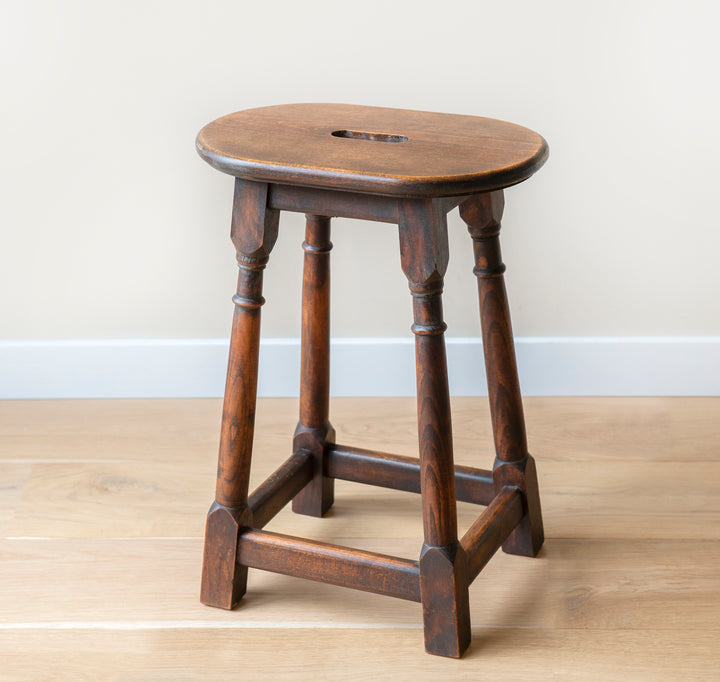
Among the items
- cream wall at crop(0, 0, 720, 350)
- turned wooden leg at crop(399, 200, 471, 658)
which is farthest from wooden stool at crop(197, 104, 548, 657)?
cream wall at crop(0, 0, 720, 350)

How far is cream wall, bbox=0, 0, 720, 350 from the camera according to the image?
161 cm

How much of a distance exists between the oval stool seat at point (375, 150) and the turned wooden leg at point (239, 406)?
0.05 meters

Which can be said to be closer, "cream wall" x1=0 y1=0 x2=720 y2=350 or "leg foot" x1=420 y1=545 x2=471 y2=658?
"leg foot" x1=420 y1=545 x2=471 y2=658

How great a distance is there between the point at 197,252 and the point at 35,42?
0.42 metres

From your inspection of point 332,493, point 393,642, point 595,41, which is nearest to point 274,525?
point 332,493

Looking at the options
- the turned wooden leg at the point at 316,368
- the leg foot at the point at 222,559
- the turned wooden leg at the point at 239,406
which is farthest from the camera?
the turned wooden leg at the point at 316,368

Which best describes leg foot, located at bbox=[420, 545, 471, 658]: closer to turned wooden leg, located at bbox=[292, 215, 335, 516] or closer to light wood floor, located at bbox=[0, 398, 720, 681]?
light wood floor, located at bbox=[0, 398, 720, 681]

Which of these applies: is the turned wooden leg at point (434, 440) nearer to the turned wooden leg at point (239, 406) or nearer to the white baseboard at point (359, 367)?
the turned wooden leg at point (239, 406)

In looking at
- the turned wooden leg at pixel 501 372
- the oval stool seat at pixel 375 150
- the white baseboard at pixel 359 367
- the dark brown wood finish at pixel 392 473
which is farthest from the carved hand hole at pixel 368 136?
the white baseboard at pixel 359 367

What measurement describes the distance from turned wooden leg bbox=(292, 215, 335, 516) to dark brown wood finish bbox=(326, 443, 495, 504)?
24 mm

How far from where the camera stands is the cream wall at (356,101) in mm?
1607

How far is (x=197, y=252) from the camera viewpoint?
1.72m

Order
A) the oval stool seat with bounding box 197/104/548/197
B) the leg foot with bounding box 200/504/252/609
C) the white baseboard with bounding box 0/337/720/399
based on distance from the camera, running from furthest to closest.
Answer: the white baseboard with bounding box 0/337/720/399
the leg foot with bounding box 200/504/252/609
the oval stool seat with bounding box 197/104/548/197

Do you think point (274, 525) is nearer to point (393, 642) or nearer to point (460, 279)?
point (393, 642)
